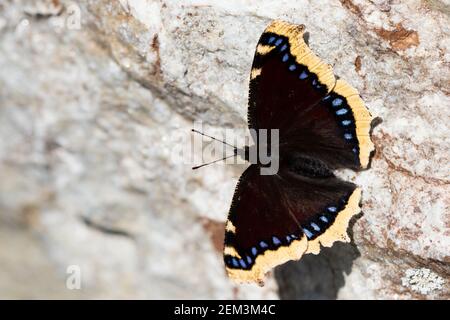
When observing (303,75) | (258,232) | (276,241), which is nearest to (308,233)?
(276,241)

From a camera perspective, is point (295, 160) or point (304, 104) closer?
point (304, 104)

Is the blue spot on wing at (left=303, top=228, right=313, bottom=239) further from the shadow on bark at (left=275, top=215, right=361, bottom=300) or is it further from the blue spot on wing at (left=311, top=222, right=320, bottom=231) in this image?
the shadow on bark at (left=275, top=215, right=361, bottom=300)

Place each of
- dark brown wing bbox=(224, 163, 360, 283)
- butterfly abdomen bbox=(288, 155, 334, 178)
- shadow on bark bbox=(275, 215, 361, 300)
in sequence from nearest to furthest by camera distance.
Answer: dark brown wing bbox=(224, 163, 360, 283)
butterfly abdomen bbox=(288, 155, 334, 178)
shadow on bark bbox=(275, 215, 361, 300)

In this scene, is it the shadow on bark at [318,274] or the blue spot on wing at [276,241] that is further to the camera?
the shadow on bark at [318,274]

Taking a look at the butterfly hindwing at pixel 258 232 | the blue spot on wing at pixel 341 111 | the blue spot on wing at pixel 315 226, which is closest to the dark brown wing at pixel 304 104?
the blue spot on wing at pixel 341 111

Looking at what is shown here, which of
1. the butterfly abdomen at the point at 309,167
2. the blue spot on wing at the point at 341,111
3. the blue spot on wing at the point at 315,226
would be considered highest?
the blue spot on wing at the point at 341,111

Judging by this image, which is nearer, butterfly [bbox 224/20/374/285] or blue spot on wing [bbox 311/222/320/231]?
butterfly [bbox 224/20/374/285]

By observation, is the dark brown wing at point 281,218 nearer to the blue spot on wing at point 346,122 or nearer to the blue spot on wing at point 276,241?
the blue spot on wing at point 276,241

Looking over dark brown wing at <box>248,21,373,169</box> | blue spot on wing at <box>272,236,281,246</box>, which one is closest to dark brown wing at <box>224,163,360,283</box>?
blue spot on wing at <box>272,236,281,246</box>

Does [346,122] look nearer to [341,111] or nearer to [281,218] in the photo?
[341,111]
